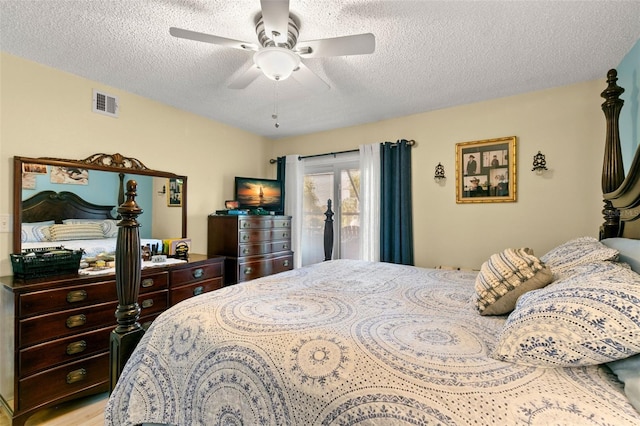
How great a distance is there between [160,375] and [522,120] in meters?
3.44

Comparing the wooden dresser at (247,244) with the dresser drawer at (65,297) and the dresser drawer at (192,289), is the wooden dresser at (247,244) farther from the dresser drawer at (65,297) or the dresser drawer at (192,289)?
the dresser drawer at (65,297)

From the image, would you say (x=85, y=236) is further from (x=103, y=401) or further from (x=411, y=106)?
(x=411, y=106)

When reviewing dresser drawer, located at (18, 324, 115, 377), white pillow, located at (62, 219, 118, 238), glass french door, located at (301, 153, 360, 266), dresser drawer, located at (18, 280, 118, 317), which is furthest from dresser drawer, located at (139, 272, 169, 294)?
glass french door, located at (301, 153, 360, 266)

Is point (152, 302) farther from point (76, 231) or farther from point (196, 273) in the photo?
point (76, 231)

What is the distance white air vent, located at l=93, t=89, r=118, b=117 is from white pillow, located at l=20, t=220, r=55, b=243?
1048 millimetres

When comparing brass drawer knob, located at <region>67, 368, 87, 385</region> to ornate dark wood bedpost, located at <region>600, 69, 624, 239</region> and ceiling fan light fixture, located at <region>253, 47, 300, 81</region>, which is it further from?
ornate dark wood bedpost, located at <region>600, 69, 624, 239</region>

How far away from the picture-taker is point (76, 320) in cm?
194

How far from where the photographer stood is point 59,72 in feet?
7.50

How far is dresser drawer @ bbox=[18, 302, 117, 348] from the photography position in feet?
5.71

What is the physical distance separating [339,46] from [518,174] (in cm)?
227

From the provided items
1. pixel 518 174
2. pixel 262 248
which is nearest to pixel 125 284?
pixel 262 248

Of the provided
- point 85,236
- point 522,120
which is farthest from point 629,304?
point 85,236

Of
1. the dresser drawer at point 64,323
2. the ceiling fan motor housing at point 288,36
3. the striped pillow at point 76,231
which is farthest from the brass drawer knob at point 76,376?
the ceiling fan motor housing at point 288,36

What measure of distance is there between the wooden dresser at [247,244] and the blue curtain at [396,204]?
135 centimetres
